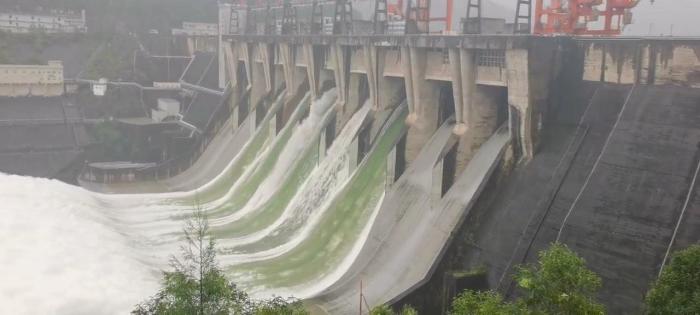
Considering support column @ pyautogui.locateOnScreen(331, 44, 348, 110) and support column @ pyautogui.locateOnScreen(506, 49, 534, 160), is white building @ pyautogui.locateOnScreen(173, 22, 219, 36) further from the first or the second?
support column @ pyautogui.locateOnScreen(506, 49, 534, 160)

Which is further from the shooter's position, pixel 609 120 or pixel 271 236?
pixel 271 236

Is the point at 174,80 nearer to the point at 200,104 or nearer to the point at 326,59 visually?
the point at 200,104

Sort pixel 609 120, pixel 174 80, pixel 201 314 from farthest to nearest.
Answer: pixel 174 80, pixel 609 120, pixel 201 314

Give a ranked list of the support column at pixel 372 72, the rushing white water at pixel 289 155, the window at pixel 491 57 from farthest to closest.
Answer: the rushing white water at pixel 289 155
the support column at pixel 372 72
the window at pixel 491 57

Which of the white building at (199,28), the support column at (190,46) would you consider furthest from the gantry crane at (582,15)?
the white building at (199,28)

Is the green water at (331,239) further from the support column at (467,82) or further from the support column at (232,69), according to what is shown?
the support column at (232,69)

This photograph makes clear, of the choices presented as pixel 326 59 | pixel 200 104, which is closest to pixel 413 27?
pixel 326 59
